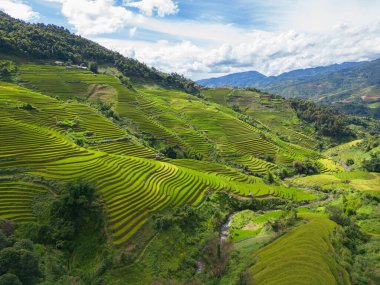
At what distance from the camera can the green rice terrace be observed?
29.3 m

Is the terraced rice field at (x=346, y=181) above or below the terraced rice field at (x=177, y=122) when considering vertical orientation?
below

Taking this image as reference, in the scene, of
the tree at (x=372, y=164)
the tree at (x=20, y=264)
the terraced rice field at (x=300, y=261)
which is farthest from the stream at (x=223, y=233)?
the tree at (x=372, y=164)

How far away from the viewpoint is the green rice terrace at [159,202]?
1152 inches

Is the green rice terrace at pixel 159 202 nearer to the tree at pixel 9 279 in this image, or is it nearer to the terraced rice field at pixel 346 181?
the tree at pixel 9 279

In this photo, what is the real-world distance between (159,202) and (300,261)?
67.0ft

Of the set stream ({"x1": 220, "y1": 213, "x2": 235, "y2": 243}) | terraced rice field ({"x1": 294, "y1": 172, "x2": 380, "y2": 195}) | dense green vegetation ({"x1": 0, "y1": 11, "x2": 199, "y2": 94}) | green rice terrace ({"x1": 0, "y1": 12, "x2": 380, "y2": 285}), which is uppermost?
dense green vegetation ({"x1": 0, "y1": 11, "x2": 199, "y2": 94})

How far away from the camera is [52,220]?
A: 32.1m

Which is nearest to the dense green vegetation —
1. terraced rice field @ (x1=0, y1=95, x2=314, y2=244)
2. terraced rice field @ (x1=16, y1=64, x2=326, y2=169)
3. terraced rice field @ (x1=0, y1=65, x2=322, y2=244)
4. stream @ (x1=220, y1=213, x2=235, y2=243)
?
terraced rice field @ (x1=16, y1=64, x2=326, y2=169)

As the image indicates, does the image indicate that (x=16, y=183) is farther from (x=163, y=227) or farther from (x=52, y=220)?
(x=163, y=227)

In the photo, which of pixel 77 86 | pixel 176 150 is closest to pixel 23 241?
pixel 176 150

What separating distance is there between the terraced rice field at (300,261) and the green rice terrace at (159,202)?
15cm

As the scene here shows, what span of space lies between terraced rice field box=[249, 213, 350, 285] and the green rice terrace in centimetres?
15

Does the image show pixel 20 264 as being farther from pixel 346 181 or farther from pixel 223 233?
pixel 346 181

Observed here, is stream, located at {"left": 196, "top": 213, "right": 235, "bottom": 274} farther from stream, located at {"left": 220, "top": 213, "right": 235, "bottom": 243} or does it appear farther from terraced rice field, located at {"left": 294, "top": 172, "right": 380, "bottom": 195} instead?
terraced rice field, located at {"left": 294, "top": 172, "right": 380, "bottom": 195}
